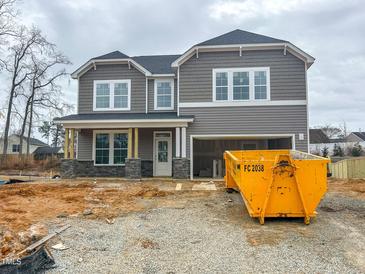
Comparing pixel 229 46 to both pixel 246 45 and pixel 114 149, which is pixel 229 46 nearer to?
pixel 246 45

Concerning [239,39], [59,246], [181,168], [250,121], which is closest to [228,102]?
[250,121]

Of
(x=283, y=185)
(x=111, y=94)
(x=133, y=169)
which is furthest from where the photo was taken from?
(x=111, y=94)

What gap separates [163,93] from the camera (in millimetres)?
16172

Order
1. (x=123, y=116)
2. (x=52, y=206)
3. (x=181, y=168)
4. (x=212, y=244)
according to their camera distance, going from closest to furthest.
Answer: (x=212, y=244) → (x=52, y=206) → (x=181, y=168) → (x=123, y=116)

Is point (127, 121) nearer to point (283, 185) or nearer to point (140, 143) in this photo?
point (140, 143)

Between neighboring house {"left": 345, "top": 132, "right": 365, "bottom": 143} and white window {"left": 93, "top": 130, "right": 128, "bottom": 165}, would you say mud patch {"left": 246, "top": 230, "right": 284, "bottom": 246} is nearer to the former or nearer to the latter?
white window {"left": 93, "top": 130, "right": 128, "bottom": 165}

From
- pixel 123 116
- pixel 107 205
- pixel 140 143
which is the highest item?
pixel 123 116

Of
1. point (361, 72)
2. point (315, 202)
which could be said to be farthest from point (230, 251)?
point (361, 72)

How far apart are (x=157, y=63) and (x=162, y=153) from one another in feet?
19.2

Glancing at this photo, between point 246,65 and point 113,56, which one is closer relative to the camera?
point 246,65

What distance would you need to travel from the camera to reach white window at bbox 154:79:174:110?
16141 millimetres

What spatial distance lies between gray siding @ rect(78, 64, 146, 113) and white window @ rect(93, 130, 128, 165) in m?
1.72

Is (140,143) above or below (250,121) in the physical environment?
below

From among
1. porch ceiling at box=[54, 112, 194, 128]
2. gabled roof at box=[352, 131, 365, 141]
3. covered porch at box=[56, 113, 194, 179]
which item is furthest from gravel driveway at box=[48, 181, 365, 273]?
gabled roof at box=[352, 131, 365, 141]
